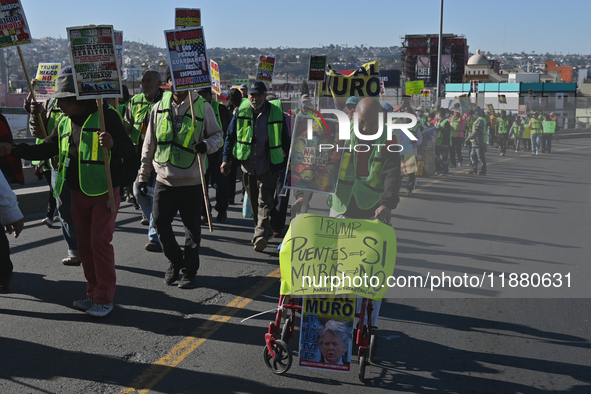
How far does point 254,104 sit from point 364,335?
13.3ft

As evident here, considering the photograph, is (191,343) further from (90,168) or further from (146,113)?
(146,113)

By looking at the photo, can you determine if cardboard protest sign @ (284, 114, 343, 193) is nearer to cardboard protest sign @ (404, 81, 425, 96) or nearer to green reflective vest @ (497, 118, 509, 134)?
cardboard protest sign @ (404, 81, 425, 96)

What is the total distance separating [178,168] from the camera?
650 cm

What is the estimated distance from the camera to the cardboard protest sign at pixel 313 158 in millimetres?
5023

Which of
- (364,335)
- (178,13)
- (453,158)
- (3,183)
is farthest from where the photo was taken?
(453,158)

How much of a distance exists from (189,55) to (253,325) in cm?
318

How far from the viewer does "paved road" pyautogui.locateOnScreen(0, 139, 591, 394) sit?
4512mm

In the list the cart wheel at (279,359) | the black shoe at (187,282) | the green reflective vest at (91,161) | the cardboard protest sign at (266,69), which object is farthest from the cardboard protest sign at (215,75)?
the cart wheel at (279,359)

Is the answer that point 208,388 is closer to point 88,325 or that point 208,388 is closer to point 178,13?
point 88,325

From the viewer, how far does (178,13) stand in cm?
958

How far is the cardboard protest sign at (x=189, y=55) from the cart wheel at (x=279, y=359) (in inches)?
131

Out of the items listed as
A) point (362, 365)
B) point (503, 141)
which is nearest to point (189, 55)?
point (362, 365)

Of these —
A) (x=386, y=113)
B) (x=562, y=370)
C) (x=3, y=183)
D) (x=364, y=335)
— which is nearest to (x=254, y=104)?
(x=386, y=113)

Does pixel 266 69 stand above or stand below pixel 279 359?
above
